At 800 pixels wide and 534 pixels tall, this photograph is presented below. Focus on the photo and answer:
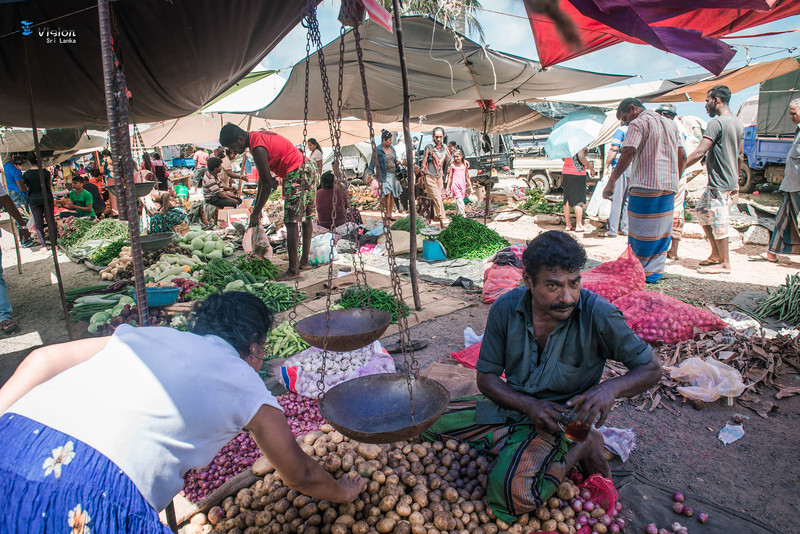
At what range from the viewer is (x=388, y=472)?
1960 mm

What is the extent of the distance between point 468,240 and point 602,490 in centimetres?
506

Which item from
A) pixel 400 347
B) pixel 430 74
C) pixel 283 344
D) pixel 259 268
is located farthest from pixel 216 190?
pixel 400 347

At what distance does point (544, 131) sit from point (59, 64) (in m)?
15.0

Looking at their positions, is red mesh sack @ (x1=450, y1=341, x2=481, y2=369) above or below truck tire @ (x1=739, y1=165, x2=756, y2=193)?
below

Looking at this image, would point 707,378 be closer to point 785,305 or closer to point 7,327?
point 785,305

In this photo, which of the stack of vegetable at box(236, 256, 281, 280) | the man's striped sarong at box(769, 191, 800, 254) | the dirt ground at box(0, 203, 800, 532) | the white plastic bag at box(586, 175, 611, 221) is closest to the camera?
the dirt ground at box(0, 203, 800, 532)

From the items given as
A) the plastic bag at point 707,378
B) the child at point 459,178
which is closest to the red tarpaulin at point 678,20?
the plastic bag at point 707,378

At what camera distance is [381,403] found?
2.09 m

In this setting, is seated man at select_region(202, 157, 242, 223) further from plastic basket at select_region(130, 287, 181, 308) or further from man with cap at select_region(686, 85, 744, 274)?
man with cap at select_region(686, 85, 744, 274)

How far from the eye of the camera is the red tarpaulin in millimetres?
2426

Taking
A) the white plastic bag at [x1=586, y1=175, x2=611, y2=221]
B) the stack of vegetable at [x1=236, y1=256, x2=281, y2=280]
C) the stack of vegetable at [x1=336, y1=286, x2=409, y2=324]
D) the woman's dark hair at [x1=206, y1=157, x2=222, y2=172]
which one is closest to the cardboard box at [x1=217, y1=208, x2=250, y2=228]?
the woman's dark hair at [x1=206, y1=157, x2=222, y2=172]

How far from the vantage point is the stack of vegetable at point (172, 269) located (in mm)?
5312

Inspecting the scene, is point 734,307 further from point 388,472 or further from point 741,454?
point 388,472

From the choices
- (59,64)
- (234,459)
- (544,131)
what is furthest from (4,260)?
(544,131)
